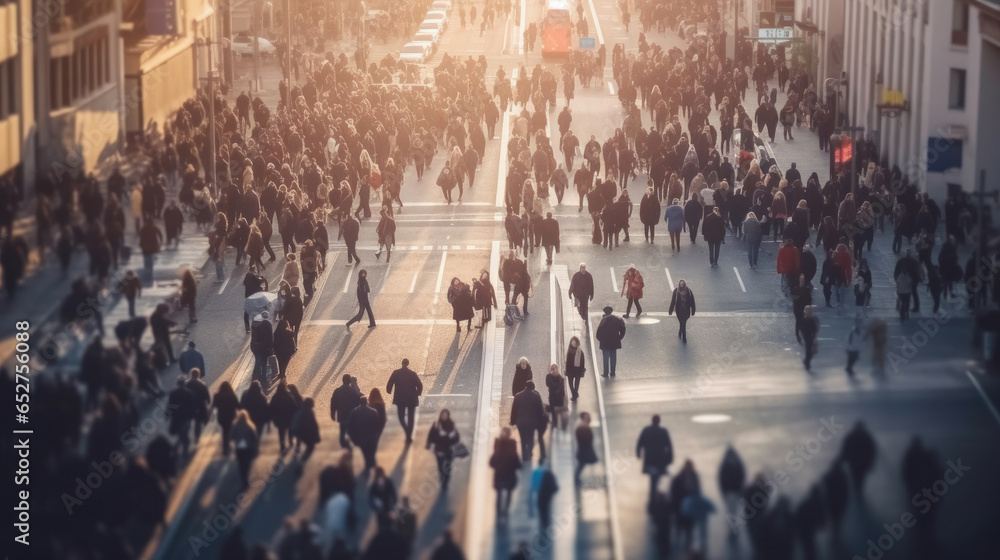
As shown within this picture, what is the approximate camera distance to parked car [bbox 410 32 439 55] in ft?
282

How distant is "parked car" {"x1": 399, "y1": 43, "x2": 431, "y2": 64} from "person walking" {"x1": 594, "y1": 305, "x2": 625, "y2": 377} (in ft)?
162

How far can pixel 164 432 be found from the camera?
19.8 metres

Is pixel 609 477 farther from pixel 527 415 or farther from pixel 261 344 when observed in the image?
pixel 261 344

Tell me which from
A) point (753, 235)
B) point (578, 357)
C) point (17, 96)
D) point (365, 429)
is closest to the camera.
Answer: point (17, 96)

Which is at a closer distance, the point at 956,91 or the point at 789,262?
the point at 789,262

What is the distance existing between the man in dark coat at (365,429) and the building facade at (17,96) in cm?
872

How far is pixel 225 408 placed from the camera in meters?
24.8

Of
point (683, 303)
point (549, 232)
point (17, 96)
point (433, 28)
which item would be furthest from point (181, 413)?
point (433, 28)

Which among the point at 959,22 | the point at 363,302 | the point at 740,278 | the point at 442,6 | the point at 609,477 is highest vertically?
the point at 959,22

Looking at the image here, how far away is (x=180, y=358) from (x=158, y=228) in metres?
2.94

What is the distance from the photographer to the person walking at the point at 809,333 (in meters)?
28.9

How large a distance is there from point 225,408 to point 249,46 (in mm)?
59059

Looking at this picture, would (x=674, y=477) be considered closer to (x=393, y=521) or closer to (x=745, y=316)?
(x=393, y=521)

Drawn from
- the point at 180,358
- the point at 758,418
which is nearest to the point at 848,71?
the point at 758,418
